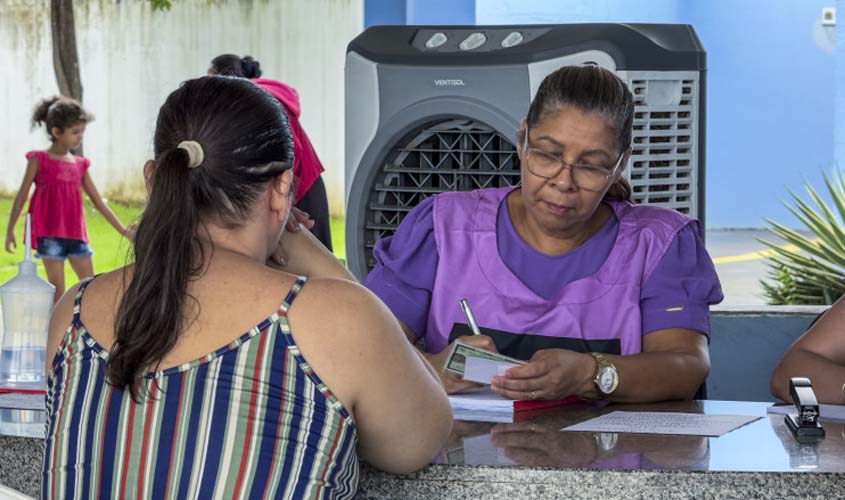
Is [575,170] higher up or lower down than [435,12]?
higher up

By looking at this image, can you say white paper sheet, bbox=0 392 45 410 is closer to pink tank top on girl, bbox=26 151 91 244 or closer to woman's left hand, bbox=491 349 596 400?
woman's left hand, bbox=491 349 596 400

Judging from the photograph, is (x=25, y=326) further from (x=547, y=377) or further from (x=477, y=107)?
(x=477, y=107)

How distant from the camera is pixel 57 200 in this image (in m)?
7.66

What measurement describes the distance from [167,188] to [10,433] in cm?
63

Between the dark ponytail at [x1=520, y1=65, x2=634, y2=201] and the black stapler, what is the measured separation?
0.65 m

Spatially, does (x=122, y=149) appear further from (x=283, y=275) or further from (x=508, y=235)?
(x=283, y=275)

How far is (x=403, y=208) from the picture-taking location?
11.4 feet

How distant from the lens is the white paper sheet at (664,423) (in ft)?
6.99

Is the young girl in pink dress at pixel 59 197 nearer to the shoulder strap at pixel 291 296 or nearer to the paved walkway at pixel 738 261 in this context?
the paved walkway at pixel 738 261

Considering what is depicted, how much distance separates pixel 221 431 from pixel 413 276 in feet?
3.48

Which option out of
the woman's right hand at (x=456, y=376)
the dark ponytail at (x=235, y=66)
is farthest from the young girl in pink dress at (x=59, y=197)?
the woman's right hand at (x=456, y=376)

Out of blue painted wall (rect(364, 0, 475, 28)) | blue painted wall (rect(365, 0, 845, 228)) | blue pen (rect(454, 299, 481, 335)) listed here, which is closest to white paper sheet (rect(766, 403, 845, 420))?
blue pen (rect(454, 299, 481, 335))

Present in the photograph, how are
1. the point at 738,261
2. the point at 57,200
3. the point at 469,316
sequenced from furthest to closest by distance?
the point at 738,261 < the point at 57,200 < the point at 469,316

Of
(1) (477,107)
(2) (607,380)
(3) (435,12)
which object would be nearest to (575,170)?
(2) (607,380)
